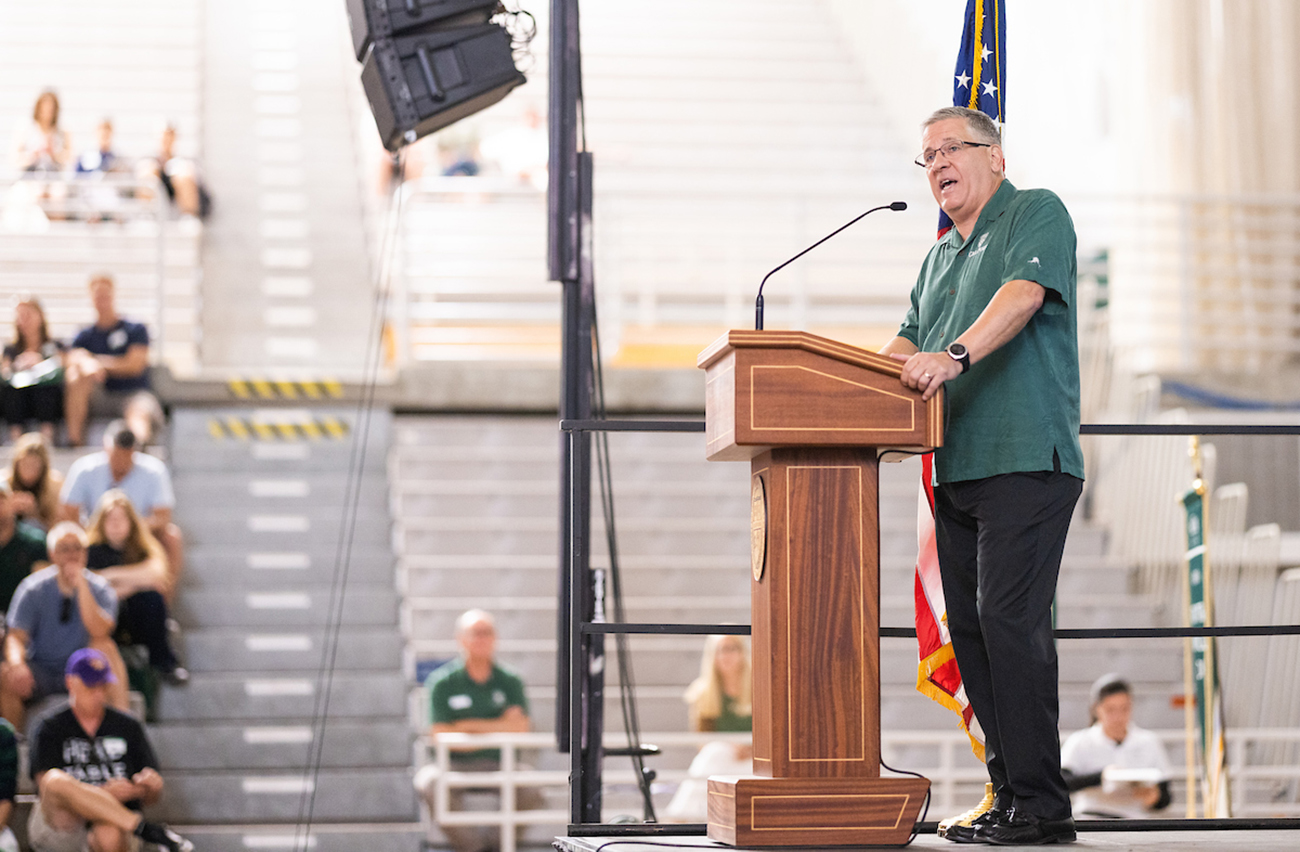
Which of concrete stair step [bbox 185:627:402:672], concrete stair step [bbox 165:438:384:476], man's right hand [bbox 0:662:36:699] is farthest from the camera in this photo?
concrete stair step [bbox 165:438:384:476]

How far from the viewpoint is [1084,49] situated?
12.3 m

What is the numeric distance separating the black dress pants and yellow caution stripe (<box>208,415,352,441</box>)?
23.1 feet

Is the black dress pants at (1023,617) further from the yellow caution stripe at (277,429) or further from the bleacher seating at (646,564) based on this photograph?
the yellow caution stripe at (277,429)

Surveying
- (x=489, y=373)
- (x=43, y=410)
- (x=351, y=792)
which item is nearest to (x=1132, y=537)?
(x=489, y=373)

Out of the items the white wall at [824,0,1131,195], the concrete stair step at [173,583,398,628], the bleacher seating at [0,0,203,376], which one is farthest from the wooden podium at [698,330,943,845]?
the white wall at [824,0,1131,195]

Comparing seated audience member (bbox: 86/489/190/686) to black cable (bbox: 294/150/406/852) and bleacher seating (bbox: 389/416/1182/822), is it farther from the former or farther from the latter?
bleacher seating (bbox: 389/416/1182/822)

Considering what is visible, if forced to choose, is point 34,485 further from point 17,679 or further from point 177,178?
point 177,178

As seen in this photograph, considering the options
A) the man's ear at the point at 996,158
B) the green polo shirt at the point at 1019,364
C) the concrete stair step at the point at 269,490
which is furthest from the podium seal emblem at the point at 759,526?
the concrete stair step at the point at 269,490

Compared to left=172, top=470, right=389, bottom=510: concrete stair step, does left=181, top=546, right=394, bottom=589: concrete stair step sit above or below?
below

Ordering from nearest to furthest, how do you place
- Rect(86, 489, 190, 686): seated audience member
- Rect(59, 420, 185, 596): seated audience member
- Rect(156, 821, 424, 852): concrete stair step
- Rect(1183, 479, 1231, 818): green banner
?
Rect(1183, 479, 1231, 818): green banner
Rect(156, 821, 424, 852): concrete stair step
Rect(86, 489, 190, 686): seated audience member
Rect(59, 420, 185, 596): seated audience member

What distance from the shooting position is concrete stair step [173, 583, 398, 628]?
28.2ft

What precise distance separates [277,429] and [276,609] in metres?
1.57

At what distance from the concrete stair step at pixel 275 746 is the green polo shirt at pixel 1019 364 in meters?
4.99

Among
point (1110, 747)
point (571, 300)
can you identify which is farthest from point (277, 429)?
point (571, 300)
